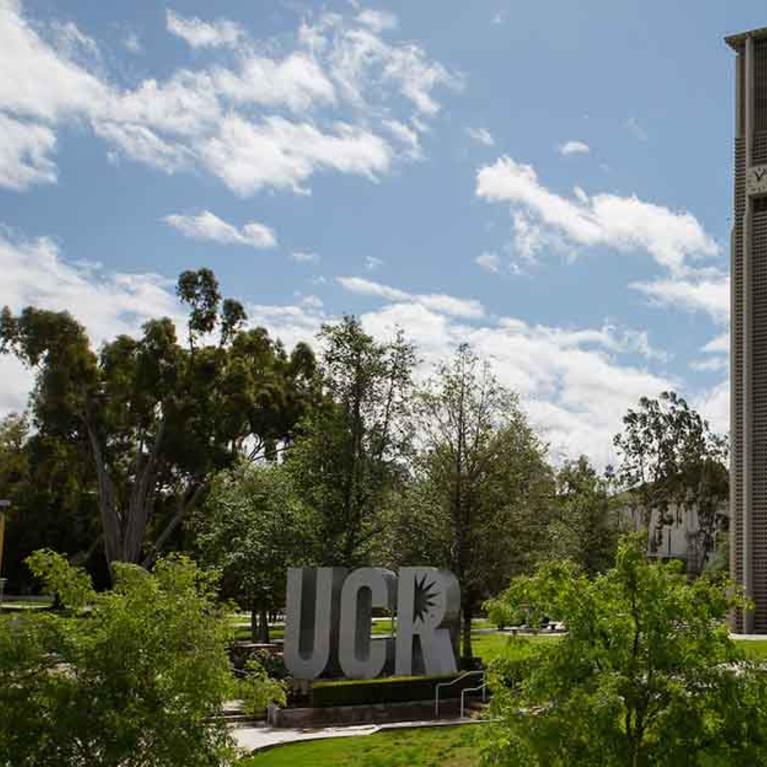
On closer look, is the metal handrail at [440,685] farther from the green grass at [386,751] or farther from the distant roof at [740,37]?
the distant roof at [740,37]

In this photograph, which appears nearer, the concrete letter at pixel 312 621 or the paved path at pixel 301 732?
the paved path at pixel 301 732

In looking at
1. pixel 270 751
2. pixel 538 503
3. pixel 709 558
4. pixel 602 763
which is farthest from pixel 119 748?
pixel 709 558

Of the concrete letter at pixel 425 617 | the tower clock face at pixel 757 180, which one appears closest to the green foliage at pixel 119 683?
the concrete letter at pixel 425 617

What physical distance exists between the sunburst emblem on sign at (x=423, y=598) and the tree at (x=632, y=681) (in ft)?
44.1

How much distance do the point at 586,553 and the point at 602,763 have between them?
38.8 m

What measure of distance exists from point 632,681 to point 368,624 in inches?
609

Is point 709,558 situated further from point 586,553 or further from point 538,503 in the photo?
point 538,503

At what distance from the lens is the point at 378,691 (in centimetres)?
2339

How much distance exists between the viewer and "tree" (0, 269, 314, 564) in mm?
45906

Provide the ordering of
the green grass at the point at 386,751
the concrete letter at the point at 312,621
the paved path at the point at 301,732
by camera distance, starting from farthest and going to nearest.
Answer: the concrete letter at the point at 312,621 → the paved path at the point at 301,732 → the green grass at the point at 386,751

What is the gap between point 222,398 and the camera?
47.3 meters

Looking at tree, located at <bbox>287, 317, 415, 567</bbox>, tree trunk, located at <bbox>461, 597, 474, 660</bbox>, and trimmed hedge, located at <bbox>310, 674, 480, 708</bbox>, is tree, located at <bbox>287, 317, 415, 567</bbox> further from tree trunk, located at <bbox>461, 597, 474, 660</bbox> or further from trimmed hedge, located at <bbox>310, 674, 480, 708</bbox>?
trimmed hedge, located at <bbox>310, 674, 480, 708</bbox>

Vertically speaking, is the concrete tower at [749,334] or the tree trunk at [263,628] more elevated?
the concrete tower at [749,334]

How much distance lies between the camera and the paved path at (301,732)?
2017 cm
